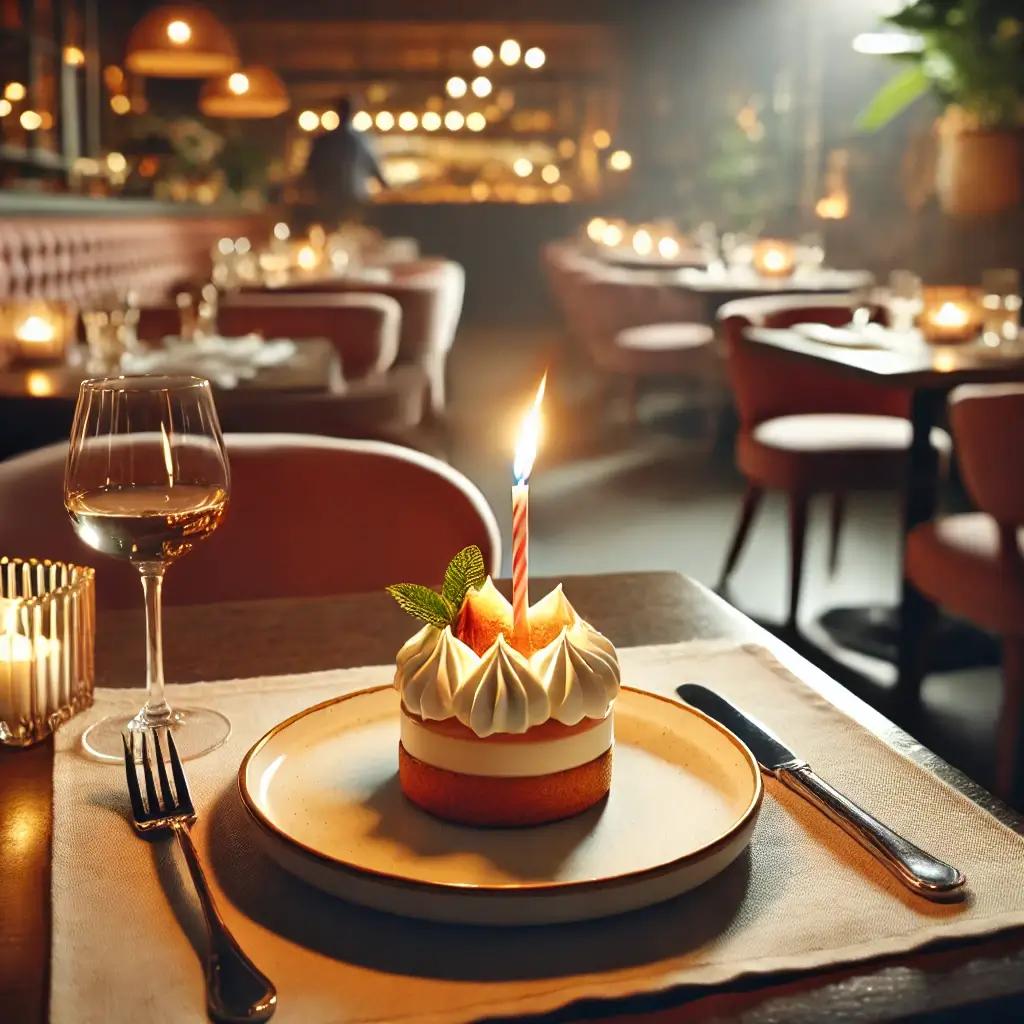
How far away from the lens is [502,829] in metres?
0.62

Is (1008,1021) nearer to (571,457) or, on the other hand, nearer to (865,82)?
(571,457)

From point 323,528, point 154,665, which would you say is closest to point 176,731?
point 154,665

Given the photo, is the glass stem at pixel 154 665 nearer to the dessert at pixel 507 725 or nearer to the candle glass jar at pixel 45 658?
the candle glass jar at pixel 45 658

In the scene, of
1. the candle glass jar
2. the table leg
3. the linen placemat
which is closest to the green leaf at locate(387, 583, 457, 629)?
the linen placemat

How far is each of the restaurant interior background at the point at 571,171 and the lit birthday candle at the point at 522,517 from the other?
204cm

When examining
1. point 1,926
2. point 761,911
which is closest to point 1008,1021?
point 761,911

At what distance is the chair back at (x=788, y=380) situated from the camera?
3.65m

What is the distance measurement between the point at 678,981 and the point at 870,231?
7236 mm

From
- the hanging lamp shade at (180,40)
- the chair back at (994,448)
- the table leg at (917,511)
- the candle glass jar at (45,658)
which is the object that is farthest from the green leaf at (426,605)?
the hanging lamp shade at (180,40)

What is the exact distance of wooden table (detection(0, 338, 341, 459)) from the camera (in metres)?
2.40

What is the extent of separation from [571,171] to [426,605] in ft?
44.9

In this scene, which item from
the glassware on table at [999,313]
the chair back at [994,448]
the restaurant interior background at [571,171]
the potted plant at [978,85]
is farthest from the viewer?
the potted plant at [978,85]

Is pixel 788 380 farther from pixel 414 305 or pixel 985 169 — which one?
pixel 414 305

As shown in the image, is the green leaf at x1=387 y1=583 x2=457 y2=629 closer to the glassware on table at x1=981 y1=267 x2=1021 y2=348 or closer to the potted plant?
the glassware on table at x1=981 y1=267 x2=1021 y2=348
